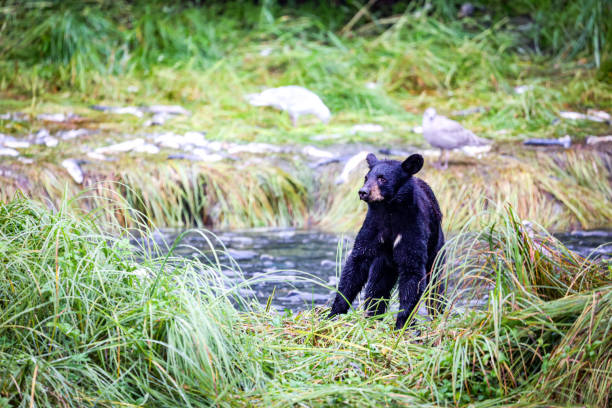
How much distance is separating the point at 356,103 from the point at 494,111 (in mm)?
1715

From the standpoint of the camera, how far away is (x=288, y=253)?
6.01 metres

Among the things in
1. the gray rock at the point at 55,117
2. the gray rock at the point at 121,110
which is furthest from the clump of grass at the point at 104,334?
the gray rock at the point at 121,110

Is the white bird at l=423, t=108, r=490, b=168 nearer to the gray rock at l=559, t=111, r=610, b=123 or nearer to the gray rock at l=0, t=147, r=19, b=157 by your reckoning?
the gray rock at l=559, t=111, r=610, b=123

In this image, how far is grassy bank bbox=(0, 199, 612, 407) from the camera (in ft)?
8.79

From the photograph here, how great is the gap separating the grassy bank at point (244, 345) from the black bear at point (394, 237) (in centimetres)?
29

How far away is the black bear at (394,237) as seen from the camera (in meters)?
3.47

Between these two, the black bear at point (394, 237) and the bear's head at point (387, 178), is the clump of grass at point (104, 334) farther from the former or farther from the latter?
the bear's head at point (387, 178)

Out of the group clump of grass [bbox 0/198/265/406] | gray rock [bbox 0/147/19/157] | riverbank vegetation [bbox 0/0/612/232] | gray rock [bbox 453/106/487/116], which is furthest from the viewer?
gray rock [bbox 453/106/487/116]

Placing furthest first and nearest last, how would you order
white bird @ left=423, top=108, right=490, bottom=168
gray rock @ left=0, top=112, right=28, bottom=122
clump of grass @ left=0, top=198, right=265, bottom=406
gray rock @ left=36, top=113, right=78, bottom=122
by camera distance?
gray rock @ left=36, top=113, right=78, bottom=122, gray rock @ left=0, top=112, right=28, bottom=122, white bird @ left=423, top=108, right=490, bottom=168, clump of grass @ left=0, top=198, right=265, bottom=406

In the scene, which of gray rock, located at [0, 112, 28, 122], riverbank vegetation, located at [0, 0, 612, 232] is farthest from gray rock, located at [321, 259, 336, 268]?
gray rock, located at [0, 112, 28, 122]

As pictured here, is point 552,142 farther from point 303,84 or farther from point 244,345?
point 244,345

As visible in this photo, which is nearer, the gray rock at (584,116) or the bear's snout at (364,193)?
the bear's snout at (364,193)

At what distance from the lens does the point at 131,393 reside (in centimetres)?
277

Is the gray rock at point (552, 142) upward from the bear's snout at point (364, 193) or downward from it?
downward
